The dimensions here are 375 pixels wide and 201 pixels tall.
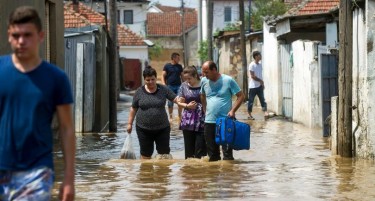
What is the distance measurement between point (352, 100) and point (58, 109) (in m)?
10.0

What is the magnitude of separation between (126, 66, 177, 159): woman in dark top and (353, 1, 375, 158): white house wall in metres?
2.85

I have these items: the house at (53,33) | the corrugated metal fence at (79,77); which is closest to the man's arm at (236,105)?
the house at (53,33)

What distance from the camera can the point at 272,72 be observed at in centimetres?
2866

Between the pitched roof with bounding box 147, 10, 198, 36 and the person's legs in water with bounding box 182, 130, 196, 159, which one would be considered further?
the pitched roof with bounding box 147, 10, 198, 36

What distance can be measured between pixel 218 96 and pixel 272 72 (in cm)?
1440

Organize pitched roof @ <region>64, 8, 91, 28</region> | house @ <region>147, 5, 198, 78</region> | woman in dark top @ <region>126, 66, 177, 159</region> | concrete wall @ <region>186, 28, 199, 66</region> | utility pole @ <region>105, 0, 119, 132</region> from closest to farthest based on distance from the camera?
woman in dark top @ <region>126, 66, 177, 159</region> → utility pole @ <region>105, 0, 119, 132</region> → pitched roof @ <region>64, 8, 91, 28</region> → concrete wall @ <region>186, 28, 199, 66</region> → house @ <region>147, 5, 198, 78</region>

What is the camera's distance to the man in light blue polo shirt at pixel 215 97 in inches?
566

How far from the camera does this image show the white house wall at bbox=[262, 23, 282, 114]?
27578 mm

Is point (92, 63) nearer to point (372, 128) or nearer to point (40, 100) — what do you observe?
point (372, 128)

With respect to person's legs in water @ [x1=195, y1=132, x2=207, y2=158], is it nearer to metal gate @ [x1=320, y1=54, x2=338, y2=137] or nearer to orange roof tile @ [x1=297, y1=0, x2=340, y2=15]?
metal gate @ [x1=320, y1=54, x2=338, y2=137]

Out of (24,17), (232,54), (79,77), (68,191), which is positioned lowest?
(68,191)

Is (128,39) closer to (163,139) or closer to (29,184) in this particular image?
(163,139)

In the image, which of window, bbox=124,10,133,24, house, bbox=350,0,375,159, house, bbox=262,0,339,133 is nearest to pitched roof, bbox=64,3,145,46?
house, bbox=262,0,339,133

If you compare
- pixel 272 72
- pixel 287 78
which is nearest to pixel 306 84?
pixel 287 78
